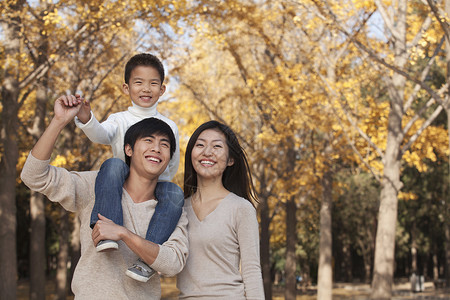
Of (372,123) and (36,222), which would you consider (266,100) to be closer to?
(372,123)

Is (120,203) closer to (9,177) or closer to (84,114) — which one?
(84,114)

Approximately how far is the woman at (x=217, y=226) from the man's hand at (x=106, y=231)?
561mm

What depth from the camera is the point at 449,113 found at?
7340mm

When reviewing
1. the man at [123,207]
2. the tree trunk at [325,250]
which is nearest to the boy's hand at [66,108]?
the man at [123,207]

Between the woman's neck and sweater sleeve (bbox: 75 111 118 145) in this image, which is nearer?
sweater sleeve (bbox: 75 111 118 145)

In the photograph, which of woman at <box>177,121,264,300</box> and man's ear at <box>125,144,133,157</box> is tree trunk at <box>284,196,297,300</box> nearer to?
woman at <box>177,121,264,300</box>

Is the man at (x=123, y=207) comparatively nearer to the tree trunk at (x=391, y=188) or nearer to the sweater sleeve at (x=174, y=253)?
the sweater sleeve at (x=174, y=253)

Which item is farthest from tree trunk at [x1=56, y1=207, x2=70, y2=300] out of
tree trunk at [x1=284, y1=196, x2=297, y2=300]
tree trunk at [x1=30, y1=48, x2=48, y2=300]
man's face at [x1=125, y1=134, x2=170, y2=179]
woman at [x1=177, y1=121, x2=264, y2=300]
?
man's face at [x1=125, y1=134, x2=170, y2=179]

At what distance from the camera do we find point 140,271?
269 centimetres

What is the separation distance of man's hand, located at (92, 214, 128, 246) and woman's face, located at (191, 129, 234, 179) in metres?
0.77

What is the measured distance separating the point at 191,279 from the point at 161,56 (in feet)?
36.7

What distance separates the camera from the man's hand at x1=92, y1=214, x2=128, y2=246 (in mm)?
2588

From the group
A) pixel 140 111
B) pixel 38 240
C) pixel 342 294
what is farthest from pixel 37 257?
pixel 342 294

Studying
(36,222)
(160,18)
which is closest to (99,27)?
(160,18)
